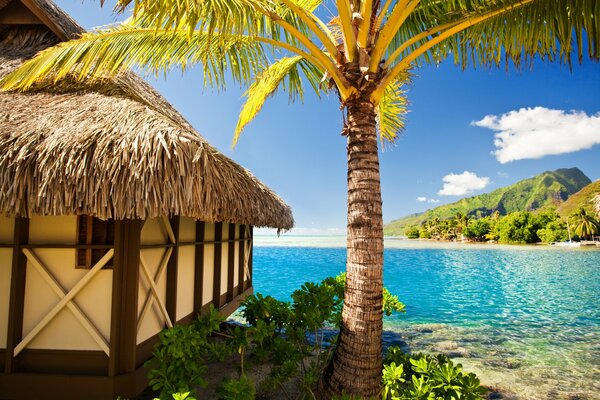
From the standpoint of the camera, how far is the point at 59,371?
3.47 metres

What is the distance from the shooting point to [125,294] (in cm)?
345

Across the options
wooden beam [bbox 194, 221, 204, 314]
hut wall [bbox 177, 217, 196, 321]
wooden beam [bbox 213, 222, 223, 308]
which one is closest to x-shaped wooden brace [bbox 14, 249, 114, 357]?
hut wall [bbox 177, 217, 196, 321]

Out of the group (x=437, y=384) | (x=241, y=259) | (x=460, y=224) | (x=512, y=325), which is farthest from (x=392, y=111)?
(x=460, y=224)

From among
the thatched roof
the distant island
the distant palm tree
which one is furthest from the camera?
the distant palm tree

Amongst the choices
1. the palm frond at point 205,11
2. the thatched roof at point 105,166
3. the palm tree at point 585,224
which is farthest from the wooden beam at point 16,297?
the palm tree at point 585,224

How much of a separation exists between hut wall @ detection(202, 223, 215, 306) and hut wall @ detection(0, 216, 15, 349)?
247 centimetres

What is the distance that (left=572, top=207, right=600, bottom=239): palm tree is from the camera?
43.1 m

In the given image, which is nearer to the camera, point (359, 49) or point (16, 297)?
point (359, 49)

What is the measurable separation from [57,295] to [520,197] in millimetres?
180042

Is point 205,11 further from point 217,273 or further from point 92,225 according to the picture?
point 217,273

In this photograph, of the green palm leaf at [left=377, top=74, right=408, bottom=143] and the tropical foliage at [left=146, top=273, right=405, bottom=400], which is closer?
the tropical foliage at [left=146, top=273, right=405, bottom=400]

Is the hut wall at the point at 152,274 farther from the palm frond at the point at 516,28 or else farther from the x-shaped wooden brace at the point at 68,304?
the palm frond at the point at 516,28

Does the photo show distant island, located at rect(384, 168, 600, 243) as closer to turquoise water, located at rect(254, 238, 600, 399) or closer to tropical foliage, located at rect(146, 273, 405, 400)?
turquoise water, located at rect(254, 238, 600, 399)

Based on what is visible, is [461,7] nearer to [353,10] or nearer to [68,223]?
[353,10]
